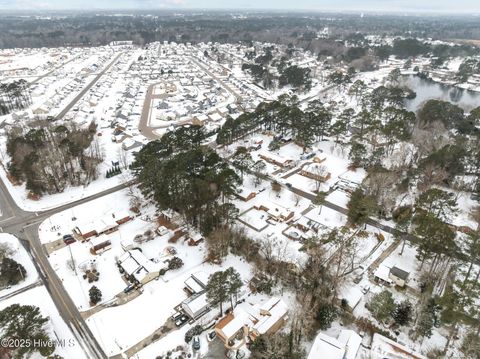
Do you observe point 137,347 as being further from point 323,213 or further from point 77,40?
point 77,40

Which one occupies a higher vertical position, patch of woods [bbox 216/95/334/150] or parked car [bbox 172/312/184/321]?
patch of woods [bbox 216/95/334/150]

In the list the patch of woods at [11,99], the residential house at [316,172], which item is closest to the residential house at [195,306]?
the residential house at [316,172]

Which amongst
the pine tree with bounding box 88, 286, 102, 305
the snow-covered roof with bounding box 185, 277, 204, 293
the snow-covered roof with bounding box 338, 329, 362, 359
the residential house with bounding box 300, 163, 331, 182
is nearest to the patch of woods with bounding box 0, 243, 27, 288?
the pine tree with bounding box 88, 286, 102, 305

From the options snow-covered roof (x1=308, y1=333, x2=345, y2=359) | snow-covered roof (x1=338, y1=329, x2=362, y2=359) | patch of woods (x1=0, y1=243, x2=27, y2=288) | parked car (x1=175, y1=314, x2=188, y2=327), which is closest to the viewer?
snow-covered roof (x1=308, y1=333, x2=345, y2=359)

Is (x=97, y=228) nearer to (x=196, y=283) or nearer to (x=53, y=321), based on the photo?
(x=53, y=321)

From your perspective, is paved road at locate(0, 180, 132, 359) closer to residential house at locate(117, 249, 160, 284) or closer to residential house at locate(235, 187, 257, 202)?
residential house at locate(117, 249, 160, 284)

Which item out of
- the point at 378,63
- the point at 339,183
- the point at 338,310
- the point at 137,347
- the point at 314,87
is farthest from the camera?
the point at 378,63

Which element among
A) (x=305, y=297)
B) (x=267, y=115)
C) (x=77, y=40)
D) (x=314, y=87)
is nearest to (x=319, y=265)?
(x=305, y=297)
